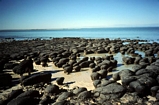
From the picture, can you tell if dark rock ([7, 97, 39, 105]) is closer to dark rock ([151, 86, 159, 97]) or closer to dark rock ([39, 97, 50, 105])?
dark rock ([39, 97, 50, 105])

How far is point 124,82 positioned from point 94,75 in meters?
2.66

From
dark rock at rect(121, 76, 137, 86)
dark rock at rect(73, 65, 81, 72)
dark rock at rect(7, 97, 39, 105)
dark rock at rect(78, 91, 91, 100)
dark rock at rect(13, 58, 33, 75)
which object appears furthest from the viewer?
dark rock at rect(73, 65, 81, 72)

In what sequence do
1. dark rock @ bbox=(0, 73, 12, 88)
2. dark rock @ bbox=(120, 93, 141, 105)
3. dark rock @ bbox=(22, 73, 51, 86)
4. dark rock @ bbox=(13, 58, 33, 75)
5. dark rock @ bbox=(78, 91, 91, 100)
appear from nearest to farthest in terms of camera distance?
1. dark rock @ bbox=(120, 93, 141, 105)
2. dark rock @ bbox=(78, 91, 91, 100)
3. dark rock @ bbox=(22, 73, 51, 86)
4. dark rock @ bbox=(0, 73, 12, 88)
5. dark rock @ bbox=(13, 58, 33, 75)

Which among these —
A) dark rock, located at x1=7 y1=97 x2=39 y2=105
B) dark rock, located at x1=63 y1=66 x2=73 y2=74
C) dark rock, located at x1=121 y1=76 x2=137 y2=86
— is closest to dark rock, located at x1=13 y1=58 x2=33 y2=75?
dark rock, located at x1=63 y1=66 x2=73 y2=74

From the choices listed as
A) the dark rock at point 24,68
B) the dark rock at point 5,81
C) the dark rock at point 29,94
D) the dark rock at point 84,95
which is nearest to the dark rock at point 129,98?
the dark rock at point 84,95

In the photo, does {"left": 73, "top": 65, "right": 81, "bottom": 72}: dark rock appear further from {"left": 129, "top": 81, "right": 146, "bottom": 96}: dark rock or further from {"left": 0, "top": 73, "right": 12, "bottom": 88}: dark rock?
{"left": 129, "top": 81, "right": 146, "bottom": 96}: dark rock

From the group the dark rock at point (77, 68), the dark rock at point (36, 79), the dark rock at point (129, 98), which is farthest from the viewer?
the dark rock at point (77, 68)

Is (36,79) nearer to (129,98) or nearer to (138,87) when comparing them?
(129,98)

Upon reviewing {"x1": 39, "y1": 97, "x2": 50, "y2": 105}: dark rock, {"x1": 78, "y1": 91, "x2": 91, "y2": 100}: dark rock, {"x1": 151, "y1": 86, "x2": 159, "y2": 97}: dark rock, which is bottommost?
{"x1": 39, "y1": 97, "x2": 50, "y2": 105}: dark rock

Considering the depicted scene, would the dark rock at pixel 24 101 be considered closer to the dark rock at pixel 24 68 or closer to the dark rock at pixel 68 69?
the dark rock at pixel 68 69

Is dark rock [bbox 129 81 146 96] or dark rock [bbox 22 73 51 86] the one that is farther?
dark rock [bbox 22 73 51 86]

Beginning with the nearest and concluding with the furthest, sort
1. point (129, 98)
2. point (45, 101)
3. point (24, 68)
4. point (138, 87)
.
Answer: point (129, 98)
point (45, 101)
point (138, 87)
point (24, 68)

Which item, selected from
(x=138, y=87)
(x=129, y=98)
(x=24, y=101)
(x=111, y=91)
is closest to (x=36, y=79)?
(x=24, y=101)

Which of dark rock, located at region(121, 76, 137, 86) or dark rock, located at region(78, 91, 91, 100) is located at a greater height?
dark rock, located at region(121, 76, 137, 86)
